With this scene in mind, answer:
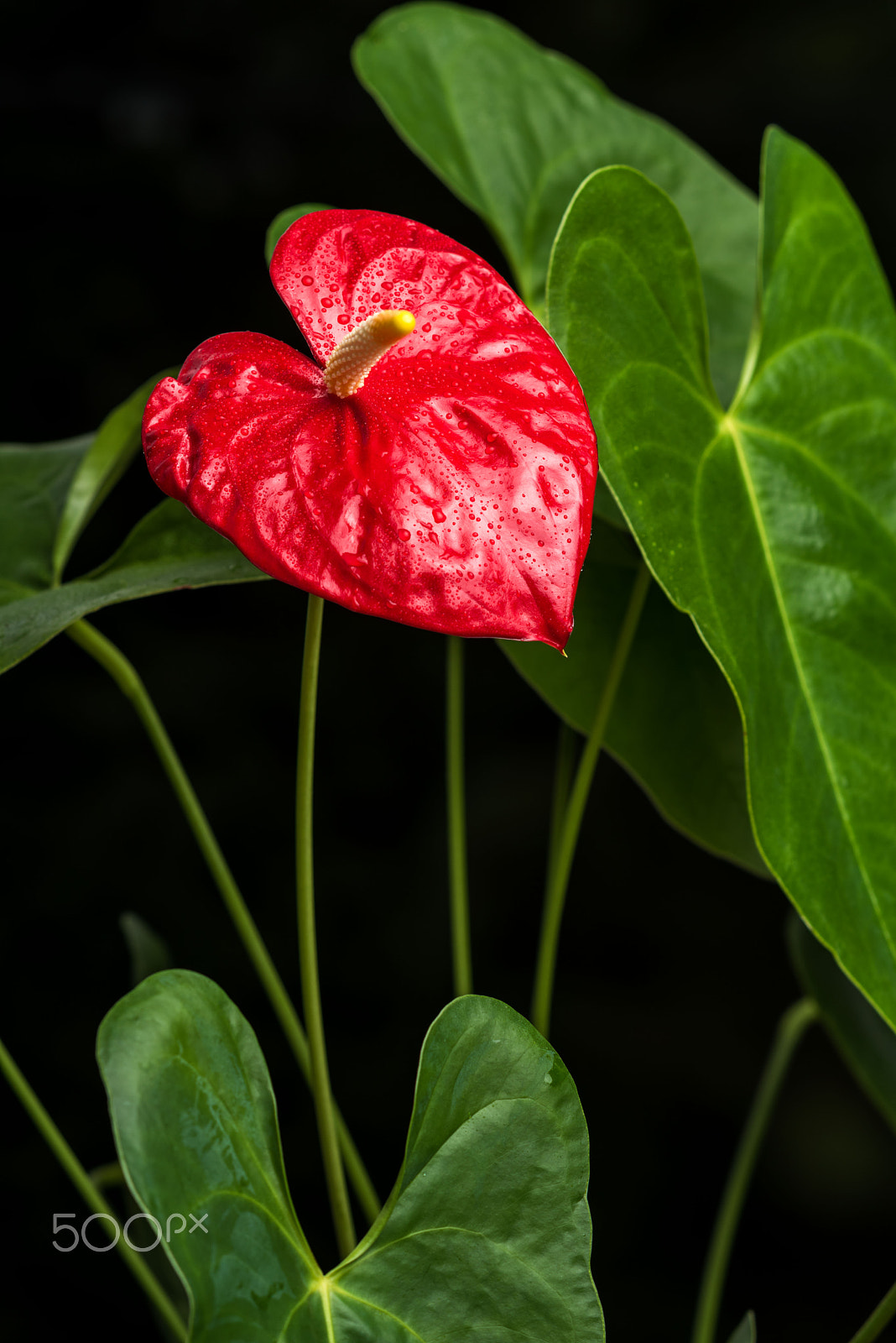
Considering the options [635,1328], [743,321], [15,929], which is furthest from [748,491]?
[635,1328]

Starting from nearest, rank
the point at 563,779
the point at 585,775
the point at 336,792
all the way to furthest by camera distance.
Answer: the point at 585,775 → the point at 563,779 → the point at 336,792

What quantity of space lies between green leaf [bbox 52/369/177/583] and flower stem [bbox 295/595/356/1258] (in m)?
0.17

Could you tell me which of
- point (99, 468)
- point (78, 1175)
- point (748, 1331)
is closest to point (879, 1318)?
point (748, 1331)

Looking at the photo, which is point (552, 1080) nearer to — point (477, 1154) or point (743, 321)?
point (477, 1154)

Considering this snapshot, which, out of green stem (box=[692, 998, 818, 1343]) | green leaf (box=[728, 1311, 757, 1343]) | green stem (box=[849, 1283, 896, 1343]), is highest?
green leaf (box=[728, 1311, 757, 1343])

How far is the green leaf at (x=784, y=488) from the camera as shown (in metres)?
0.47

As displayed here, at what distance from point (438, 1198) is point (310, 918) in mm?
104

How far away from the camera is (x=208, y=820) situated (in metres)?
1.12

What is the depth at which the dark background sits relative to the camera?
3.54 feet

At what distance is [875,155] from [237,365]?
37.9 inches

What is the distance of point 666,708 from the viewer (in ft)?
2.09

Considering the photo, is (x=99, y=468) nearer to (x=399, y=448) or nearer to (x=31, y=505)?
(x=31, y=505)

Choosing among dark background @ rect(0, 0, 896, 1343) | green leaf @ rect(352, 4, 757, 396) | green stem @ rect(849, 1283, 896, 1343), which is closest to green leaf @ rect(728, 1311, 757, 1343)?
green stem @ rect(849, 1283, 896, 1343)

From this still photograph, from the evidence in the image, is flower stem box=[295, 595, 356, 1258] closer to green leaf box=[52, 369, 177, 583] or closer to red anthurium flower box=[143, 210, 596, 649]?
red anthurium flower box=[143, 210, 596, 649]
